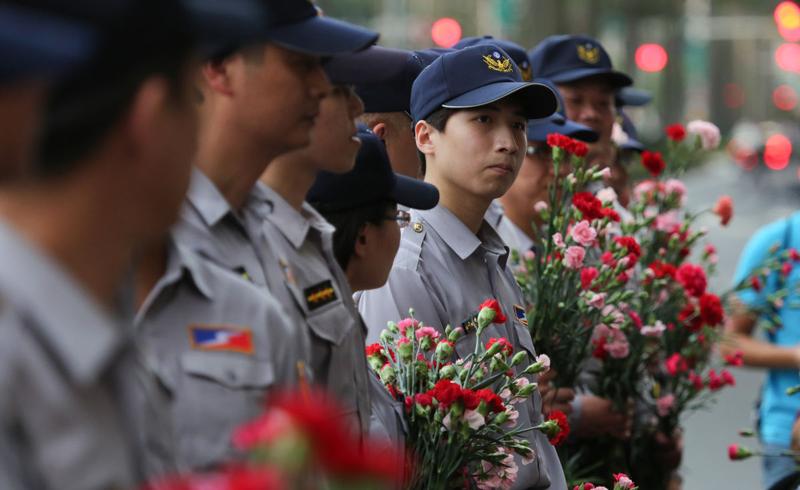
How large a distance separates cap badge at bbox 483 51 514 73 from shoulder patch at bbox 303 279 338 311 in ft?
5.66

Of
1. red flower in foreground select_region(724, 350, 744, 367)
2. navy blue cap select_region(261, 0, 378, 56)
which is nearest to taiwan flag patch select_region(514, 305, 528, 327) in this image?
navy blue cap select_region(261, 0, 378, 56)

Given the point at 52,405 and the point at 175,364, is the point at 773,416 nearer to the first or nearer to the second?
the point at 175,364

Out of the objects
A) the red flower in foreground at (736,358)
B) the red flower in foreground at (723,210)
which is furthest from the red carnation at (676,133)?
the red flower in foreground at (736,358)

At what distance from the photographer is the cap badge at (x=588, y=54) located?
6660mm

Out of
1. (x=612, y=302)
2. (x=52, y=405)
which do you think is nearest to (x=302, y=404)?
(x=52, y=405)

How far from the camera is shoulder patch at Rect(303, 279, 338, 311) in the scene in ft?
9.21

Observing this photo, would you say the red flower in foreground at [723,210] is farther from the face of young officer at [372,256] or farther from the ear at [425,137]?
the face of young officer at [372,256]

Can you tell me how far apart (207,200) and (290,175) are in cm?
33

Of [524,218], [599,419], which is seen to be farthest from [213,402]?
[524,218]

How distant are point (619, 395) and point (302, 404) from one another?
433 centimetres

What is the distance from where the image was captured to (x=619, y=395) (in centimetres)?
563

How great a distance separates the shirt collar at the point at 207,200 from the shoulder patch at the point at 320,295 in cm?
28

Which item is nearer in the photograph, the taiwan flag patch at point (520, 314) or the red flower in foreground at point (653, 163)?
the taiwan flag patch at point (520, 314)

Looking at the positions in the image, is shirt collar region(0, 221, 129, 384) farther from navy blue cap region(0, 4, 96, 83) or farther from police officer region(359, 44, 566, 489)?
police officer region(359, 44, 566, 489)
